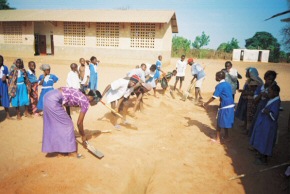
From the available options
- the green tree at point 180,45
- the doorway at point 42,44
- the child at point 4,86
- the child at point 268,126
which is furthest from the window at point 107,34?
the green tree at point 180,45

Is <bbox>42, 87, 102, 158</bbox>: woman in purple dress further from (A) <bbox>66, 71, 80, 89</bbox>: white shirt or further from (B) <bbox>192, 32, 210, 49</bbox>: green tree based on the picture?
(B) <bbox>192, 32, 210, 49</bbox>: green tree

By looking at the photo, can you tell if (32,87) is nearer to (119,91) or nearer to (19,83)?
(19,83)

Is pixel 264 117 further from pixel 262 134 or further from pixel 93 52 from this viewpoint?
pixel 93 52

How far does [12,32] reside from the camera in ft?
69.1

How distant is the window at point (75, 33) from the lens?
19078 millimetres

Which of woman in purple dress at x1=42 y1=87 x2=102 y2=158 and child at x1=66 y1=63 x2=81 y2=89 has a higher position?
child at x1=66 y1=63 x2=81 y2=89

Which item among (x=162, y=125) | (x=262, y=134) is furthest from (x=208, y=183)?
(x=162, y=125)

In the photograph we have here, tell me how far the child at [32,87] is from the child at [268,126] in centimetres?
553

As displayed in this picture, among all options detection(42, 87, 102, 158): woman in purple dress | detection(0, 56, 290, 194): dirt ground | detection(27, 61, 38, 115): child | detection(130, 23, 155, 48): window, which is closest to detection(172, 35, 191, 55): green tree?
detection(130, 23, 155, 48): window

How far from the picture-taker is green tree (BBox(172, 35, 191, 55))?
36.0m

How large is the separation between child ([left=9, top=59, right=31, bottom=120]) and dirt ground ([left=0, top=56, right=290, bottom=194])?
1.75ft

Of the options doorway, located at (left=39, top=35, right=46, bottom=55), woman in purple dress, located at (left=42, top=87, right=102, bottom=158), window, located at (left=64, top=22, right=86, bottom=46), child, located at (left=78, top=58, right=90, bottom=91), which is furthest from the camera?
doorway, located at (left=39, top=35, right=46, bottom=55)

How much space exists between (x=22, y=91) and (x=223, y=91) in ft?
16.2

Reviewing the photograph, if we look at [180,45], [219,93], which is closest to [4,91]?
[219,93]
